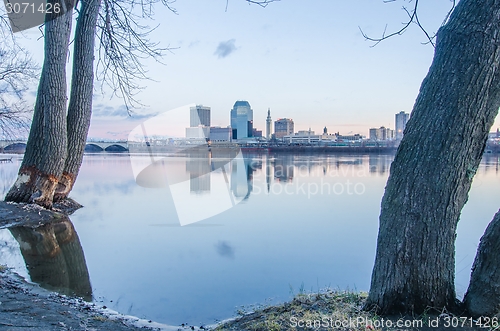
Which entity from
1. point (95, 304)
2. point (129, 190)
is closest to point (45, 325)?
point (95, 304)

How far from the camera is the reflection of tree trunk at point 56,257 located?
18.6 ft

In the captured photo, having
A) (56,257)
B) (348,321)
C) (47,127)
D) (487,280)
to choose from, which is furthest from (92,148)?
(487,280)

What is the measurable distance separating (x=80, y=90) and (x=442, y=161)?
10889 mm

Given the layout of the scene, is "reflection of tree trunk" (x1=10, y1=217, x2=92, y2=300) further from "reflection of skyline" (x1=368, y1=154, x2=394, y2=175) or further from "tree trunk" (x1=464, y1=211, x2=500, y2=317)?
"reflection of skyline" (x1=368, y1=154, x2=394, y2=175)

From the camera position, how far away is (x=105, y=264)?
6.93 meters

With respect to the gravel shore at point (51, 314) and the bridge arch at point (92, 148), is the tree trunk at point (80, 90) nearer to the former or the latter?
the gravel shore at point (51, 314)

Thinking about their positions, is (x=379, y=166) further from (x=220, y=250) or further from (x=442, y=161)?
(x=442, y=161)

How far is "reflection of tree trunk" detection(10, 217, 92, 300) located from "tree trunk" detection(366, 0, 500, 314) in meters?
4.20

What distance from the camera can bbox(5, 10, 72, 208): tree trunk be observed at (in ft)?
33.8

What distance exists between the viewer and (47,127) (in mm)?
10273

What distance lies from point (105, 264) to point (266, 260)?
3040 millimetres

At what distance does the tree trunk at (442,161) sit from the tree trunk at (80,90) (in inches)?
417

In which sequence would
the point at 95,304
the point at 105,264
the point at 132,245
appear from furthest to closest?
1. the point at 132,245
2. the point at 105,264
3. the point at 95,304

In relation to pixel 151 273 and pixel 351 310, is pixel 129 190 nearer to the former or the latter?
pixel 151 273
